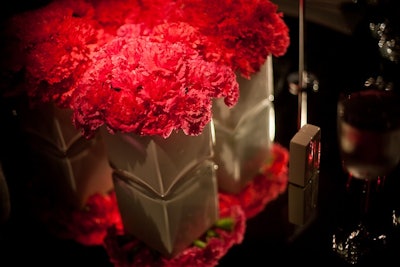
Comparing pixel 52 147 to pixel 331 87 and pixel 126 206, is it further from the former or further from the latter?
pixel 331 87

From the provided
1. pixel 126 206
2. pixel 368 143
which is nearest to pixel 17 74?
pixel 126 206

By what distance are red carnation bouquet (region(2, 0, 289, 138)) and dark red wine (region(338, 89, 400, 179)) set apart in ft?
0.97

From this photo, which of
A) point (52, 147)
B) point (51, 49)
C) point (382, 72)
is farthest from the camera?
point (382, 72)

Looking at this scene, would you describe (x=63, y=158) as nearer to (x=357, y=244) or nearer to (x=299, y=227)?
(x=299, y=227)

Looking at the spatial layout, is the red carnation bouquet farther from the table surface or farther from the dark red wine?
the table surface

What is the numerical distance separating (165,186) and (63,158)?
40cm

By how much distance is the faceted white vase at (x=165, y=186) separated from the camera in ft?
4.62

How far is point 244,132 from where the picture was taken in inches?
65.7

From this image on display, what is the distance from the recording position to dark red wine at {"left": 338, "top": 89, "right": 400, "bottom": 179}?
1.18 metres

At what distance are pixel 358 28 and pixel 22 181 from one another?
55.2 inches

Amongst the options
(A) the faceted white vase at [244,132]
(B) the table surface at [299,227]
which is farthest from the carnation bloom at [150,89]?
(B) the table surface at [299,227]

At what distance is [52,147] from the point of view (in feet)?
5.54

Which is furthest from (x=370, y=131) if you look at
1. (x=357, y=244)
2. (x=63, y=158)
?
(x=63, y=158)

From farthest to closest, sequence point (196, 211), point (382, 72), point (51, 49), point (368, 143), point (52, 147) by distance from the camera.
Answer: point (382, 72), point (52, 147), point (196, 211), point (51, 49), point (368, 143)
